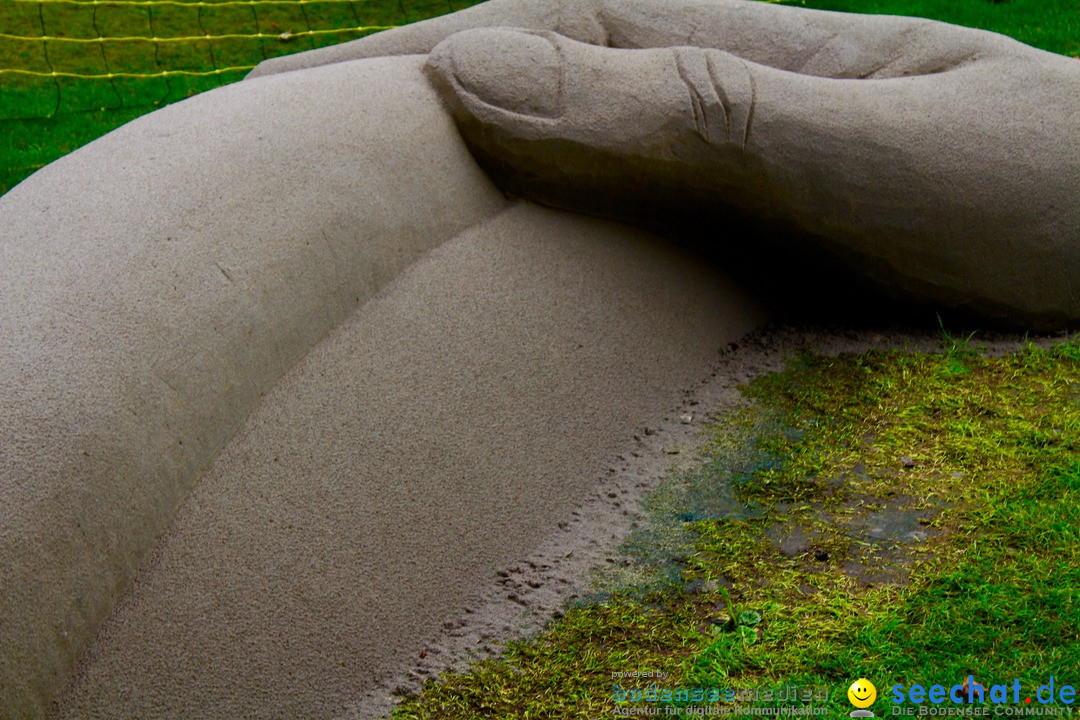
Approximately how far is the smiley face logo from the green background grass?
425cm

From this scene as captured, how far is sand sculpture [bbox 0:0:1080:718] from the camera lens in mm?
2150

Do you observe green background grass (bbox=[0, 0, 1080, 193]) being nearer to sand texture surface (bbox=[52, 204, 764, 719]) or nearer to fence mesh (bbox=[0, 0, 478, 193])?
fence mesh (bbox=[0, 0, 478, 193])

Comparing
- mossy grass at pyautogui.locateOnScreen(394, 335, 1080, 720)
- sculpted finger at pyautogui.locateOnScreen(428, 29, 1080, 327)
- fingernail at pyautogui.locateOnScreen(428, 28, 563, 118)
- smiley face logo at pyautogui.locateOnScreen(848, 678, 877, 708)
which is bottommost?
smiley face logo at pyautogui.locateOnScreen(848, 678, 877, 708)

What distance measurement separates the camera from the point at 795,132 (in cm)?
313

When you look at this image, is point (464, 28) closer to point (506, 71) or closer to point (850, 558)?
point (506, 71)

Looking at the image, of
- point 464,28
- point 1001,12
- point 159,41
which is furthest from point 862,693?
point 1001,12

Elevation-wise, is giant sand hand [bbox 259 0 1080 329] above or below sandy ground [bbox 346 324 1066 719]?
above

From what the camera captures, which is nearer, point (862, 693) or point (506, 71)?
point (862, 693)

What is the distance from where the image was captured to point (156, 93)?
5980 mm

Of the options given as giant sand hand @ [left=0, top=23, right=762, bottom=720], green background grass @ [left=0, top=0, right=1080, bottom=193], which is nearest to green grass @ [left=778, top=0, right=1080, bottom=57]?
green background grass @ [left=0, top=0, right=1080, bottom=193]

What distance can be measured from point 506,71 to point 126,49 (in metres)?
4.44

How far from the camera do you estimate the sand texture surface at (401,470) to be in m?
2.18

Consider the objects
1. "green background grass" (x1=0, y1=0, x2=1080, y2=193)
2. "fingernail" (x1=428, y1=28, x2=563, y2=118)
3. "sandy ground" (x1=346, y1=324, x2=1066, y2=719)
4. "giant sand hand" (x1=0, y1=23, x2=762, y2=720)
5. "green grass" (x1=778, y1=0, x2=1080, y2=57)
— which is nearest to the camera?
"giant sand hand" (x1=0, y1=23, x2=762, y2=720)

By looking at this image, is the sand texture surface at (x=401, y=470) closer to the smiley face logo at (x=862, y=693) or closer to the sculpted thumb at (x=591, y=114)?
the sculpted thumb at (x=591, y=114)
